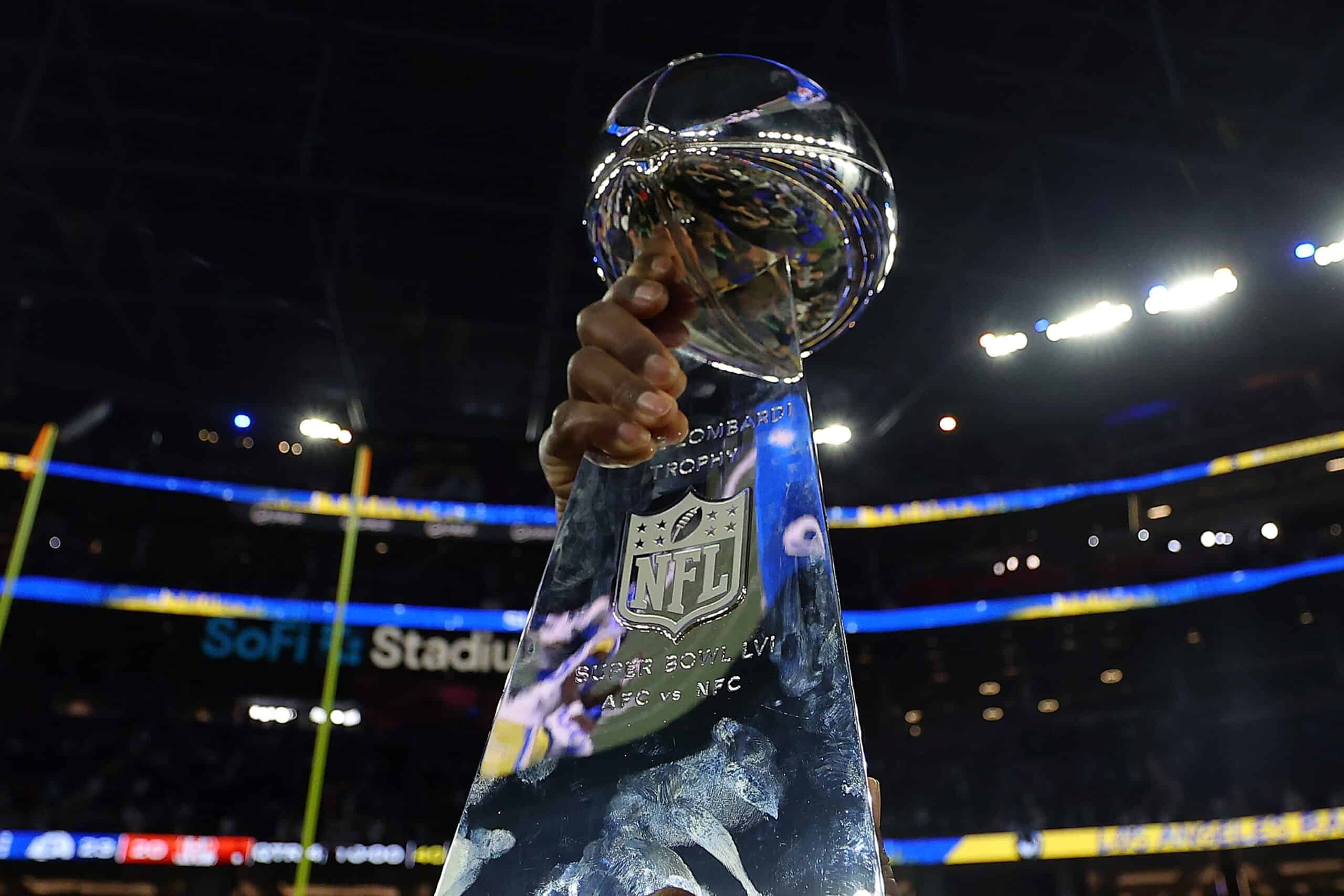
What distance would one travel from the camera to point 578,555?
28.8 inches

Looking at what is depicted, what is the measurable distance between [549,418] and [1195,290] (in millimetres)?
6175

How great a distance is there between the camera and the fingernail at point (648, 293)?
0.78 metres

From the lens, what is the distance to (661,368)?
2.40ft

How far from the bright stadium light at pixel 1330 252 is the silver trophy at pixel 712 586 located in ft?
24.9

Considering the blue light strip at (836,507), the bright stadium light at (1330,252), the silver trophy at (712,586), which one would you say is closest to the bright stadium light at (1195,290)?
the bright stadium light at (1330,252)

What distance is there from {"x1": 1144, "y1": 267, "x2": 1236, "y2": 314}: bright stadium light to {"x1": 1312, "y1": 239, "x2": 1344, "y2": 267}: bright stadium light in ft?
1.78

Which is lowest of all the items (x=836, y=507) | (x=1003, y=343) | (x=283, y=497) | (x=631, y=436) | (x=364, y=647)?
(x=631, y=436)

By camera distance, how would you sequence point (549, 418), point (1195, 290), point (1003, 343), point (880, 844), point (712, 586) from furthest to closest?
point (549, 418) < point (1003, 343) < point (1195, 290) < point (712, 586) < point (880, 844)

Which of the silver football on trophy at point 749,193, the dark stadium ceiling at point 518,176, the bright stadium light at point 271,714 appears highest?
the dark stadium ceiling at point 518,176

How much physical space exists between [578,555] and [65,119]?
6535 millimetres

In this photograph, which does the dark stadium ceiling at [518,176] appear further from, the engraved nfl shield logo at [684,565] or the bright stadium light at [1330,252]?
the engraved nfl shield logo at [684,565]

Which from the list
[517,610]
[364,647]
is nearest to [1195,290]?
[517,610]

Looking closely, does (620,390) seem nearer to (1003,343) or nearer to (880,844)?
(880,844)

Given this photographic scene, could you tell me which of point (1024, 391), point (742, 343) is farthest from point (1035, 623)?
point (742, 343)
